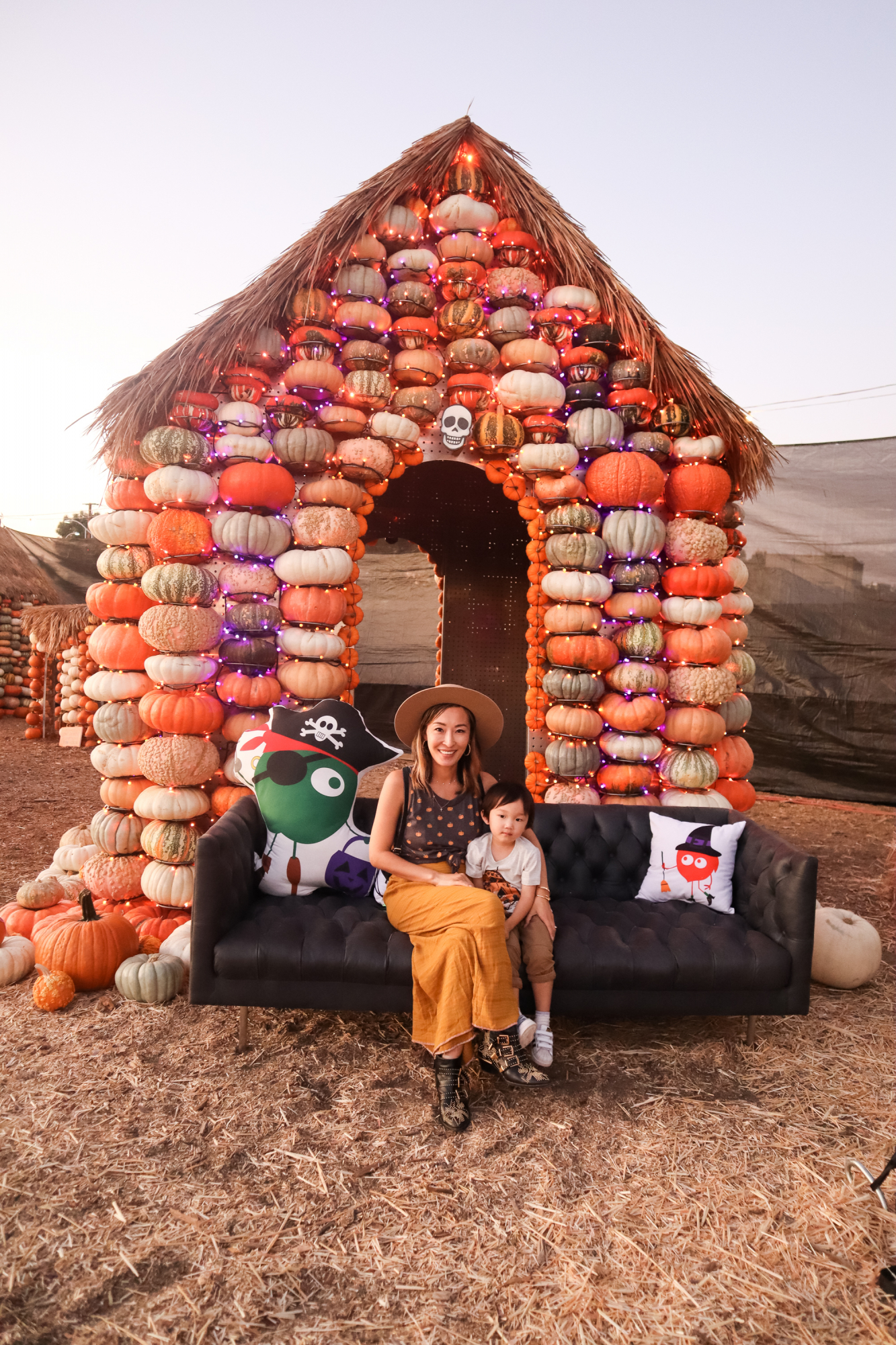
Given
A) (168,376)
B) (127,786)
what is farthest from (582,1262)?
(168,376)

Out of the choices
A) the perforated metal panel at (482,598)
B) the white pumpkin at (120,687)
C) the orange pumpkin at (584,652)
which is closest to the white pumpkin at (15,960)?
the white pumpkin at (120,687)

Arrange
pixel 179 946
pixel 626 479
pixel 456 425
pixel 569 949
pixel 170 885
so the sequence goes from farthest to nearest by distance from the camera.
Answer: pixel 456 425 → pixel 626 479 → pixel 170 885 → pixel 179 946 → pixel 569 949

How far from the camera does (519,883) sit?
104 inches

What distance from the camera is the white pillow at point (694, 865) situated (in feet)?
10.1

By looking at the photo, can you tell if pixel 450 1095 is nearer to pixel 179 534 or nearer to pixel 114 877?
pixel 114 877

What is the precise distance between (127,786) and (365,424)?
241 centimetres

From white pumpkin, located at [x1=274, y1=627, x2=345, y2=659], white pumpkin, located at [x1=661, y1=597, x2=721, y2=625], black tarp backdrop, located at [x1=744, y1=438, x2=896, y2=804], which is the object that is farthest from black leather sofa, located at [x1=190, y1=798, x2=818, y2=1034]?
black tarp backdrop, located at [x1=744, y1=438, x2=896, y2=804]

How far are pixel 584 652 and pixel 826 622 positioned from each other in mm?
4672

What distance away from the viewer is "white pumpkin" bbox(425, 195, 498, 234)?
4285 mm

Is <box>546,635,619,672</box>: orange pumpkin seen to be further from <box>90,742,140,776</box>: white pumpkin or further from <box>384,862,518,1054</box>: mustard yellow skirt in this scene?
<box>90,742,140,776</box>: white pumpkin

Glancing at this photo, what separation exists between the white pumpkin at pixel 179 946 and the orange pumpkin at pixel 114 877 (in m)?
0.70

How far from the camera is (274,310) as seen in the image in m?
4.00

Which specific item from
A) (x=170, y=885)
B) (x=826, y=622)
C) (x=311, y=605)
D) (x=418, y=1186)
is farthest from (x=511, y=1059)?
(x=826, y=622)

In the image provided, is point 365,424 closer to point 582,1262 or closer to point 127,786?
point 127,786
